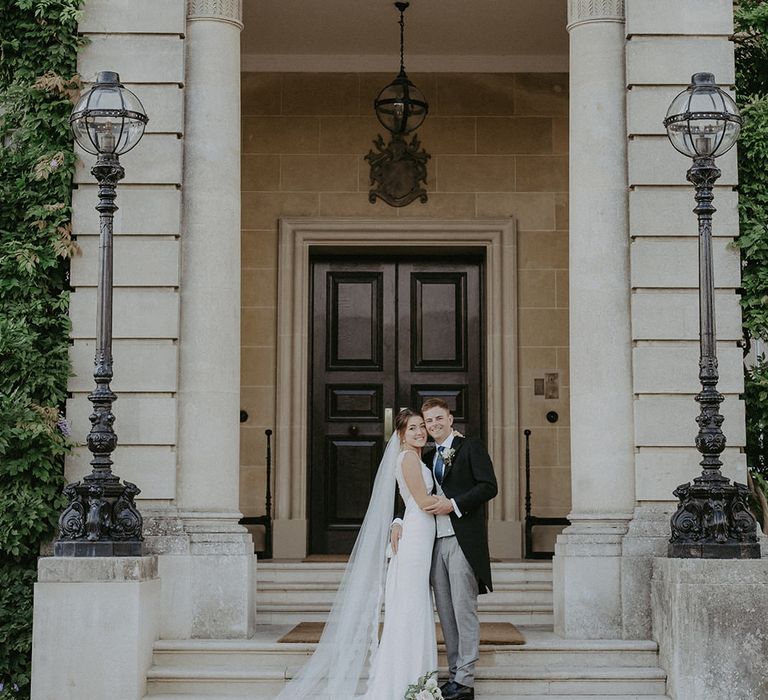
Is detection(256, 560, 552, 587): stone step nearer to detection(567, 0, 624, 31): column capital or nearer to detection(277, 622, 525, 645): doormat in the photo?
detection(277, 622, 525, 645): doormat

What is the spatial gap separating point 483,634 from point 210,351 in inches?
115

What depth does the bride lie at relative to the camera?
8000 millimetres

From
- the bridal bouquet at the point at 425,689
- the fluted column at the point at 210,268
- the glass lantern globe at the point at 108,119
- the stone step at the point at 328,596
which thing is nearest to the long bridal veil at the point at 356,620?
the bridal bouquet at the point at 425,689

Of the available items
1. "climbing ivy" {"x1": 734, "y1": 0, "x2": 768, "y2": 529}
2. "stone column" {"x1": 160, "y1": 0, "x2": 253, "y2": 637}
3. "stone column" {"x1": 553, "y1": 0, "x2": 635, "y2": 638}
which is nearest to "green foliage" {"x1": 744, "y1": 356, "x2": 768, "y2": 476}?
"climbing ivy" {"x1": 734, "y1": 0, "x2": 768, "y2": 529}

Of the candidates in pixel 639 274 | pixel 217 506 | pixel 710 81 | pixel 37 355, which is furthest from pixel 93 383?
pixel 710 81

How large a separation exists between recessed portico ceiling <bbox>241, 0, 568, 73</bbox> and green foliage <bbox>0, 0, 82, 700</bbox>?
2262 millimetres

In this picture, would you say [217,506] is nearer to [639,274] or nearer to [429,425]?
[429,425]

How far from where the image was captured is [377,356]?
40.9 ft

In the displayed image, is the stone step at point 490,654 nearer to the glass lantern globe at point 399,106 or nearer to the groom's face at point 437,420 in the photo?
the groom's face at point 437,420

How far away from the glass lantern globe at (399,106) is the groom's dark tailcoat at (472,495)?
14.1 ft

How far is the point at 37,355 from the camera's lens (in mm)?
9336


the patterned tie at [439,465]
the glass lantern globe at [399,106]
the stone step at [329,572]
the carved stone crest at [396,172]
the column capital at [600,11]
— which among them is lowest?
the stone step at [329,572]

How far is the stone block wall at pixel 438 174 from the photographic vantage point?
12.2 metres

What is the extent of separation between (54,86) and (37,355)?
2093 mm
